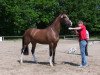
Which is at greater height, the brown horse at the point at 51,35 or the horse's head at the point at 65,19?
the horse's head at the point at 65,19

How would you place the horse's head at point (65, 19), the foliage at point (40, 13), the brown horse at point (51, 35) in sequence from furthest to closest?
1. the foliage at point (40, 13)
2. the brown horse at point (51, 35)
3. the horse's head at point (65, 19)

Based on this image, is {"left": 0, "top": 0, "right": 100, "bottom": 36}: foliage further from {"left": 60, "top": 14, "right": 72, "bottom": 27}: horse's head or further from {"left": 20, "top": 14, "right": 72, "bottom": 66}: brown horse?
{"left": 60, "top": 14, "right": 72, "bottom": 27}: horse's head

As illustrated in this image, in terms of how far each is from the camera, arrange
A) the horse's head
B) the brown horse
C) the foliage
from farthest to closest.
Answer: the foliage < the brown horse < the horse's head

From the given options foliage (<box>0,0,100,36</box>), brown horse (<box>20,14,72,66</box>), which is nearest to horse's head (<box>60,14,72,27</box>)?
brown horse (<box>20,14,72,66</box>)

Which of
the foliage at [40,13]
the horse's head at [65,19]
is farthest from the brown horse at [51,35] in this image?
the foliage at [40,13]

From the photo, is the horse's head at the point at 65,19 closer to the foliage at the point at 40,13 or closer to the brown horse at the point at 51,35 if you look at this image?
the brown horse at the point at 51,35

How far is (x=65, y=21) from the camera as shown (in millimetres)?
12117

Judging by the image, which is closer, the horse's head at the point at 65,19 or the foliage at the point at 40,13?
the horse's head at the point at 65,19

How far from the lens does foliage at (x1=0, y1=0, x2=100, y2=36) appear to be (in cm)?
4291

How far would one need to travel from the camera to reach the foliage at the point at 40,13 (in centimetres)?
4291

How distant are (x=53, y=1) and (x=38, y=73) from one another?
125 ft

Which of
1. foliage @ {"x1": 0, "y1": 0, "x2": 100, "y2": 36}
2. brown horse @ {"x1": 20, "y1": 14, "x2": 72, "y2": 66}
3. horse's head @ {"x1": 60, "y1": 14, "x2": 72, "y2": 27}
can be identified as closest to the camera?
horse's head @ {"x1": 60, "y1": 14, "x2": 72, "y2": 27}

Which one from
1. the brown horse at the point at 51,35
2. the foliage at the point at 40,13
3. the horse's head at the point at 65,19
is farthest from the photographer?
the foliage at the point at 40,13

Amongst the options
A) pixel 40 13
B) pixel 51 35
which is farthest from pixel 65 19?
pixel 40 13
